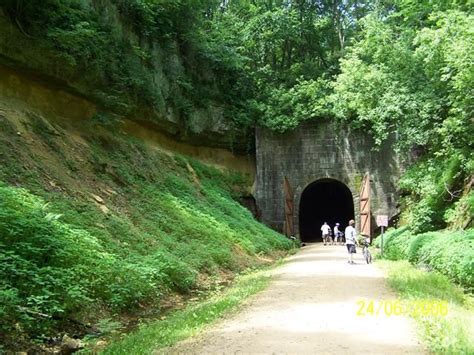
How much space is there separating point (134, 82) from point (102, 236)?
7.72 meters

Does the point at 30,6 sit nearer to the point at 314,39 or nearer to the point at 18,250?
the point at 18,250

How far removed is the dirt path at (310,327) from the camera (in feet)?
15.3

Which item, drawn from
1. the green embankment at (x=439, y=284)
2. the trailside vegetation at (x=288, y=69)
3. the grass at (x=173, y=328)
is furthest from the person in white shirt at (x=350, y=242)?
the grass at (x=173, y=328)

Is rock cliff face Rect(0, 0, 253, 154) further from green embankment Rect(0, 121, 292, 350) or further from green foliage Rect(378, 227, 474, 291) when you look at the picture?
green foliage Rect(378, 227, 474, 291)

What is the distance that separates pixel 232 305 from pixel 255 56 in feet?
71.0

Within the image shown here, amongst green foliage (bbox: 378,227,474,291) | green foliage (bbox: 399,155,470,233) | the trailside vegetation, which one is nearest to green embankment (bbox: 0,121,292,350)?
the trailside vegetation

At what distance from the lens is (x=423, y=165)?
17.2 metres

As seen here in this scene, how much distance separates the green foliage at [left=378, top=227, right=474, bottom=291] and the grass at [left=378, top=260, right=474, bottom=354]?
0.75 feet

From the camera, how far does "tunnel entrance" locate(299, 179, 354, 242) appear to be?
1227 inches

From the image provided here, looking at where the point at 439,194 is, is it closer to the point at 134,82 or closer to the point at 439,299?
the point at 439,299

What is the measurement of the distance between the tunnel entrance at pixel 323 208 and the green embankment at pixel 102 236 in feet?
42.7

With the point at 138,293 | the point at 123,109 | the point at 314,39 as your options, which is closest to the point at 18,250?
the point at 138,293

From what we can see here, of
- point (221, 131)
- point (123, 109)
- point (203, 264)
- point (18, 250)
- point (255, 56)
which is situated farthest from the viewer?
point (255, 56)

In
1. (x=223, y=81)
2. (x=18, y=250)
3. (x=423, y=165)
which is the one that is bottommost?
(x=18, y=250)
